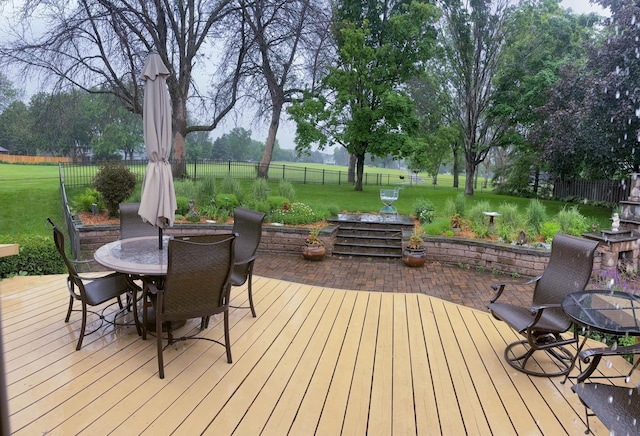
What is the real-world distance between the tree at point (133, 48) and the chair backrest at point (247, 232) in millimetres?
10562

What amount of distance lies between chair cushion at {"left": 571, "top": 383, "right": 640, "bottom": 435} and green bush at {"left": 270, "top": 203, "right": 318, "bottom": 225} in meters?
6.44

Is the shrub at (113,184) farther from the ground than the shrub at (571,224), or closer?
farther from the ground

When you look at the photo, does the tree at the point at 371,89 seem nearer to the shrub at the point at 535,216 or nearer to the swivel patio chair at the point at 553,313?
the shrub at the point at 535,216

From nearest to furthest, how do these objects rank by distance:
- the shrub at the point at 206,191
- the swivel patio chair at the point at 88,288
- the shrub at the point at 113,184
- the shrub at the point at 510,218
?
the swivel patio chair at the point at 88,288
the shrub at the point at 510,218
the shrub at the point at 113,184
the shrub at the point at 206,191

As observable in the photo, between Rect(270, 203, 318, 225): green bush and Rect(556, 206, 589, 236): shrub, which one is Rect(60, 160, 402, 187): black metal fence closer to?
Rect(270, 203, 318, 225): green bush

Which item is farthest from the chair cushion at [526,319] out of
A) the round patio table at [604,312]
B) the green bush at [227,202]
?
the green bush at [227,202]

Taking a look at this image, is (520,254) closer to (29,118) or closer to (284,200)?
(284,200)


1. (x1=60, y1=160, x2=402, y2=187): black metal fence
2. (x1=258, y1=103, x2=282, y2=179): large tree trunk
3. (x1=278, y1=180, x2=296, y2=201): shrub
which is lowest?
(x1=278, y1=180, x2=296, y2=201): shrub

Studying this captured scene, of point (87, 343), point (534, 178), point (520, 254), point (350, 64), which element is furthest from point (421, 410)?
point (534, 178)

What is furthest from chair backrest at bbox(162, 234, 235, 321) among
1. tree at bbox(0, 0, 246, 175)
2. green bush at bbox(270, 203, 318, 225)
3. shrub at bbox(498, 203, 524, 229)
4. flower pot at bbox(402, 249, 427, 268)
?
tree at bbox(0, 0, 246, 175)

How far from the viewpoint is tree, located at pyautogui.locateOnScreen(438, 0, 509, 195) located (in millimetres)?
16266

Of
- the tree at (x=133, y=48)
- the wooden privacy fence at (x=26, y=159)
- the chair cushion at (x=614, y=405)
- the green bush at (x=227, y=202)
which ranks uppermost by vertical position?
the tree at (x=133, y=48)

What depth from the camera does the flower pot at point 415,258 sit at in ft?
22.4

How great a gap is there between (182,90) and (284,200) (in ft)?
28.7
